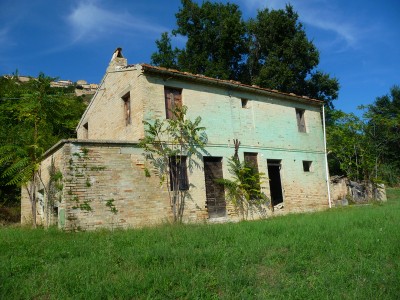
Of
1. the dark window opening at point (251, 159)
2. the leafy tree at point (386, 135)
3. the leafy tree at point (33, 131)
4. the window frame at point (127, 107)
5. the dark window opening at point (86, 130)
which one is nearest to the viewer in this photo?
the leafy tree at point (33, 131)

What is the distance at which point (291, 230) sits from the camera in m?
8.79

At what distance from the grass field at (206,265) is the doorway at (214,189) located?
176 inches

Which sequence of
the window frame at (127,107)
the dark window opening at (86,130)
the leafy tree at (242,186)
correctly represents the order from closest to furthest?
1. the window frame at (127,107)
2. the leafy tree at (242,186)
3. the dark window opening at (86,130)

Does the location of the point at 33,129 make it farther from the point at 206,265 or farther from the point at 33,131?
the point at 206,265

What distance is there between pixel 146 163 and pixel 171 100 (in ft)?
9.57

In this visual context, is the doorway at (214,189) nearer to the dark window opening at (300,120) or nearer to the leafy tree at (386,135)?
the dark window opening at (300,120)

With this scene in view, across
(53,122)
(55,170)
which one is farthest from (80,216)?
(53,122)

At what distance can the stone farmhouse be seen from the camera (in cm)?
1037

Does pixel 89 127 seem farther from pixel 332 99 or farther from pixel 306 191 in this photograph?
pixel 332 99

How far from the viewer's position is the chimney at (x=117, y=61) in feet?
48.8

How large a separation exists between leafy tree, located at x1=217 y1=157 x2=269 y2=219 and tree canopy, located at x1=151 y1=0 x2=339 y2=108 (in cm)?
1506

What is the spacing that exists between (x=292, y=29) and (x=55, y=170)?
24647mm

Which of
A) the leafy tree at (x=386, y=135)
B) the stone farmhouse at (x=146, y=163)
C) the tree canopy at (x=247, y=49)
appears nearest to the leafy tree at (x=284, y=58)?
the tree canopy at (x=247, y=49)

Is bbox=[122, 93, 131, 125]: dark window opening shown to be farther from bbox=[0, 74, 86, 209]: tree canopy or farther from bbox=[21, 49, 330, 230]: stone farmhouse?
bbox=[0, 74, 86, 209]: tree canopy
